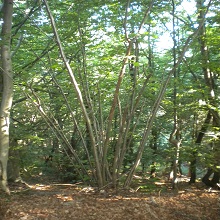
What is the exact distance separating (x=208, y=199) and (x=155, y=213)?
6.21 feet

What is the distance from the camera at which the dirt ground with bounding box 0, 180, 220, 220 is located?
4133 millimetres

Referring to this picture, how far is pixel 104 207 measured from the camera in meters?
4.50

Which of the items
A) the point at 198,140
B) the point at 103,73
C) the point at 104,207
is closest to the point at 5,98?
the point at 103,73

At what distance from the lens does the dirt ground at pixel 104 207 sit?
4.13m

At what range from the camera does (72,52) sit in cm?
641

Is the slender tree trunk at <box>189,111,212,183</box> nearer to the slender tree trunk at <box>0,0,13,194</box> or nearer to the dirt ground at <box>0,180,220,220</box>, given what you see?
the dirt ground at <box>0,180,220,220</box>

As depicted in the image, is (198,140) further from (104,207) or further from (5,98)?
(5,98)

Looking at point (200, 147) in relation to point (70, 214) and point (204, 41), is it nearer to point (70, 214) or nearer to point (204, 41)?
point (204, 41)

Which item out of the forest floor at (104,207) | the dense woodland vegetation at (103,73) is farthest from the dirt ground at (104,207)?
the dense woodland vegetation at (103,73)

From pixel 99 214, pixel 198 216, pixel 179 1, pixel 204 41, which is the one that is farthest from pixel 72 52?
pixel 198 216

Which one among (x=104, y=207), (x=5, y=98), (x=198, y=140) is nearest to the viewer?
(x=104, y=207)

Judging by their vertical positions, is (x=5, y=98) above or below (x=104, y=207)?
above

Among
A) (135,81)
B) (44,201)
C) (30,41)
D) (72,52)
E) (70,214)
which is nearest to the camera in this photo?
(70,214)

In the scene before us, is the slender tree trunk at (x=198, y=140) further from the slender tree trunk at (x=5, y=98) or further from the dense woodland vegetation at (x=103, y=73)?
the slender tree trunk at (x=5, y=98)
